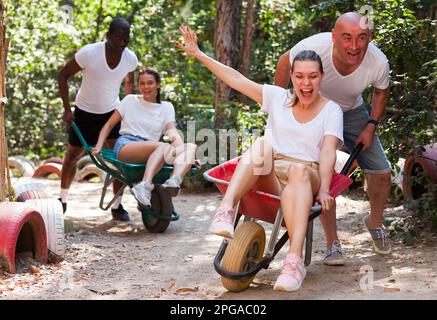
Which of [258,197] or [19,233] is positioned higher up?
[258,197]

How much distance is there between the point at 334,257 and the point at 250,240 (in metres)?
0.89

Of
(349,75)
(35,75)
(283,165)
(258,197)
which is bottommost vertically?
(258,197)

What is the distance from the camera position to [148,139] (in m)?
6.03

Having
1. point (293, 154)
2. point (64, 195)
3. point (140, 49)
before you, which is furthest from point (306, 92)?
point (140, 49)

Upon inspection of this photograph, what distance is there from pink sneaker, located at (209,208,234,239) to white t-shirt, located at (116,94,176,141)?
2.40m

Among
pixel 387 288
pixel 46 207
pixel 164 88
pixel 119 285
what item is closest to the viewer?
pixel 387 288

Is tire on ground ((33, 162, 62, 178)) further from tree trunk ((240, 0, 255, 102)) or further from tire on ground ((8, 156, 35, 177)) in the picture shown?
tree trunk ((240, 0, 255, 102))

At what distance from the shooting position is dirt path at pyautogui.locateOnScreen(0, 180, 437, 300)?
3854mm

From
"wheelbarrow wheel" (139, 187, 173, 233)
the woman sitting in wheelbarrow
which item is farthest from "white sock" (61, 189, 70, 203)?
"wheelbarrow wheel" (139, 187, 173, 233)

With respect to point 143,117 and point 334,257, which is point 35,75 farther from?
point 334,257

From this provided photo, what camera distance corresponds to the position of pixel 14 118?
11891 millimetres
